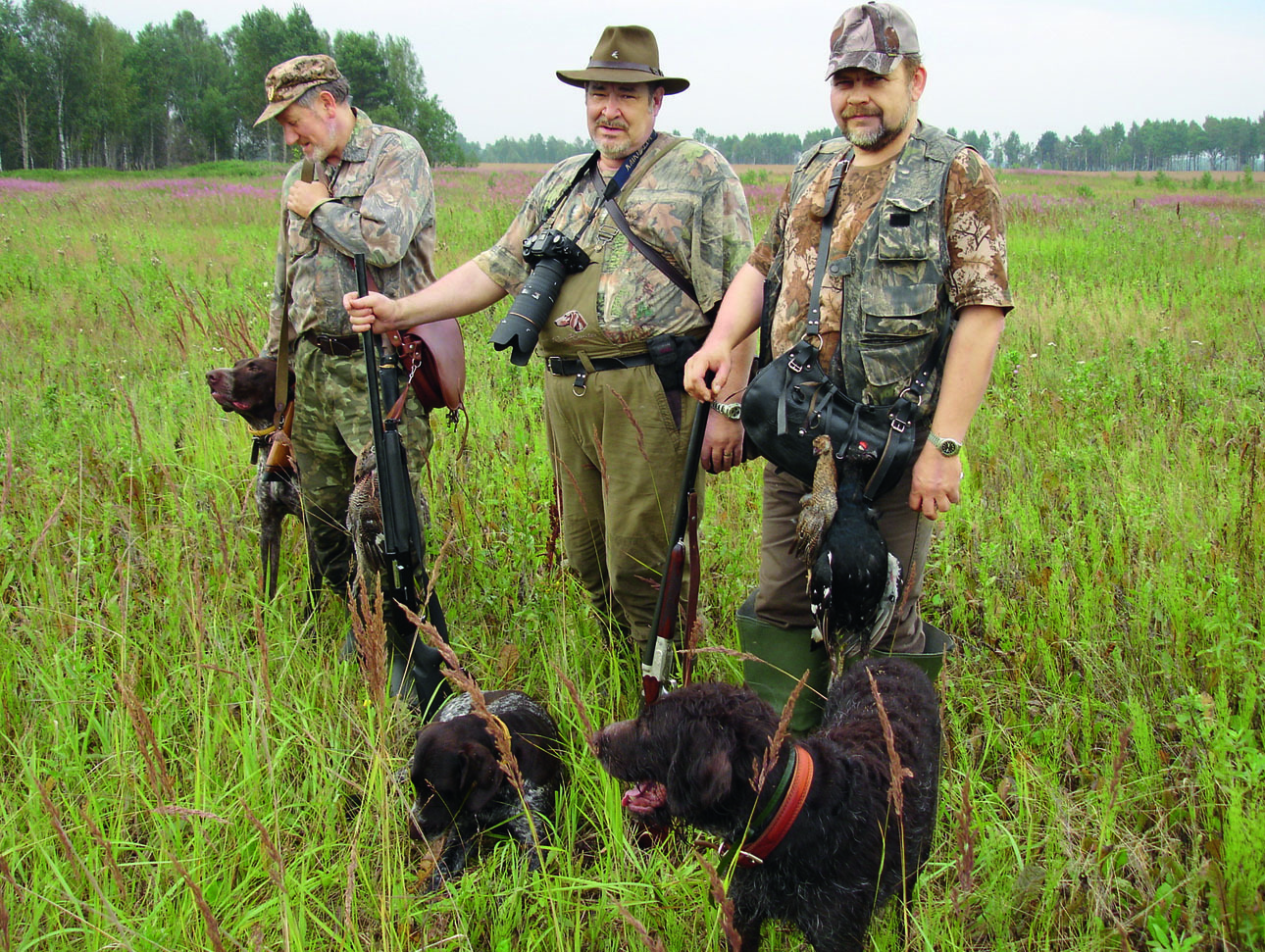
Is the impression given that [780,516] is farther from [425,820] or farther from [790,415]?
[425,820]

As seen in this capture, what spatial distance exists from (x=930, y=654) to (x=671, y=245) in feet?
5.55

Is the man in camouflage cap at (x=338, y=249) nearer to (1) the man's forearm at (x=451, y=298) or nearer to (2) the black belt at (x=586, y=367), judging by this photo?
(1) the man's forearm at (x=451, y=298)

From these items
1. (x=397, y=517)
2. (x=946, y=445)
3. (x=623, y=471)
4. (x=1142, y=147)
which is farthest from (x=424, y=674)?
(x=1142, y=147)

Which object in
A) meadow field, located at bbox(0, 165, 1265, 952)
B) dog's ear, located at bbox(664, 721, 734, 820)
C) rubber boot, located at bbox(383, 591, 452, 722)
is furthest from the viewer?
rubber boot, located at bbox(383, 591, 452, 722)

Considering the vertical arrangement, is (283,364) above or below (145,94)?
below

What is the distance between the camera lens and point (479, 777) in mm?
2570

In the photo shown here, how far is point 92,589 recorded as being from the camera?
11.9ft

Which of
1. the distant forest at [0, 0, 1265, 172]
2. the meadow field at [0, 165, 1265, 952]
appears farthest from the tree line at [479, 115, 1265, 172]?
the meadow field at [0, 165, 1265, 952]

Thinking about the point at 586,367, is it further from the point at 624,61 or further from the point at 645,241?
Answer: the point at 624,61

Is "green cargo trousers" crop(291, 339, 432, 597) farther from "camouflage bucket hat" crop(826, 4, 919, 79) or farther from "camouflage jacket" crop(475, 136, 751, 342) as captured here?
"camouflage bucket hat" crop(826, 4, 919, 79)

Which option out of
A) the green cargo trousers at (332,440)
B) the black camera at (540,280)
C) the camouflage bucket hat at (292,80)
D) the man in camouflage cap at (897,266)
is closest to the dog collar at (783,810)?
the man in camouflage cap at (897,266)

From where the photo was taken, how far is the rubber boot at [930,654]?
8.82 ft

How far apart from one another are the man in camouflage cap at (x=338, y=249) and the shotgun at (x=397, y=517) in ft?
0.05

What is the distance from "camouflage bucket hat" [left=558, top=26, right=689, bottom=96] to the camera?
2.94m
